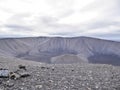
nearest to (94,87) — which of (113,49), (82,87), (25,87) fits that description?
(82,87)

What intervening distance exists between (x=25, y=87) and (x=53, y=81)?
4.98 feet

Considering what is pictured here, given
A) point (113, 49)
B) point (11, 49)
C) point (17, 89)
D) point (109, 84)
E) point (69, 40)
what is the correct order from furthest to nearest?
1. point (69, 40)
2. point (113, 49)
3. point (11, 49)
4. point (109, 84)
5. point (17, 89)

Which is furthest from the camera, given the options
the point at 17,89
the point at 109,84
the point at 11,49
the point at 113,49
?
the point at 113,49

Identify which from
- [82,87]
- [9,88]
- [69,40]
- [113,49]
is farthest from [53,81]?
[69,40]

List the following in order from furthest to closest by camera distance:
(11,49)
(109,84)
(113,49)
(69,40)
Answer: (69,40) → (113,49) → (11,49) → (109,84)

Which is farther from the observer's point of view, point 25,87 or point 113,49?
point 113,49

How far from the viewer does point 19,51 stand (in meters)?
135

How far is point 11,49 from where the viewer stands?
132875mm

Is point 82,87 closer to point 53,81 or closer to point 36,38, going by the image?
point 53,81

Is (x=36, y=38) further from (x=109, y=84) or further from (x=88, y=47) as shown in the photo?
(x=109, y=84)

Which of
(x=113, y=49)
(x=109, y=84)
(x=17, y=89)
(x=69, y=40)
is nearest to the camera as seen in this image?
(x=17, y=89)

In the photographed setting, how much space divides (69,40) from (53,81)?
509ft

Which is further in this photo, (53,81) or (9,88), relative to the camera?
(53,81)

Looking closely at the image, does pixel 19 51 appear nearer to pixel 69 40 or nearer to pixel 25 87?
pixel 69 40
